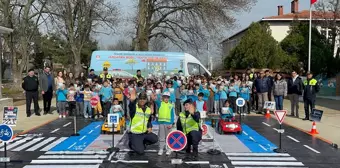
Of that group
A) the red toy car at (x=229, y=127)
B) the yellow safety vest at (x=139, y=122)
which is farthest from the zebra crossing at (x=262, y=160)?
the red toy car at (x=229, y=127)

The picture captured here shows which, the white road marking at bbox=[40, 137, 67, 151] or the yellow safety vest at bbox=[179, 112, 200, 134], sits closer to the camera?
the yellow safety vest at bbox=[179, 112, 200, 134]

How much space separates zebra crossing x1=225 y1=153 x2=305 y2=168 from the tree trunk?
23419mm

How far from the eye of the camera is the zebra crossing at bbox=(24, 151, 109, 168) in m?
8.05

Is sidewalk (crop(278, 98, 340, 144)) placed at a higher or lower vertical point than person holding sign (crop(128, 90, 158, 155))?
Result: lower

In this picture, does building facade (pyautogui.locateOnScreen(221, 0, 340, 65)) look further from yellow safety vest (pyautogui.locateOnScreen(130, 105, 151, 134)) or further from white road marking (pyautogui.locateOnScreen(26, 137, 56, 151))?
yellow safety vest (pyautogui.locateOnScreen(130, 105, 151, 134))

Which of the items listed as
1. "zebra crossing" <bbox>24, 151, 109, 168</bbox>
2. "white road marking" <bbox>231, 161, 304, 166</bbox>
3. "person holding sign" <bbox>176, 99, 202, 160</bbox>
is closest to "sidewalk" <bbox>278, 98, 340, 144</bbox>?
"white road marking" <bbox>231, 161, 304, 166</bbox>

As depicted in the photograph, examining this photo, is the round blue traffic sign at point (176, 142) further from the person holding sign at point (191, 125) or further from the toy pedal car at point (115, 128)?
the toy pedal car at point (115, 128)

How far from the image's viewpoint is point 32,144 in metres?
10.3

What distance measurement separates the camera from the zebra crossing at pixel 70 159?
8.05 metres

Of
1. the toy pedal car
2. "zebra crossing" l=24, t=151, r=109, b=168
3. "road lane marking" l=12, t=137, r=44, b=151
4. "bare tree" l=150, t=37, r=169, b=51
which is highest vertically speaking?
"bare tree" l=150, t=37, r=169, b=51

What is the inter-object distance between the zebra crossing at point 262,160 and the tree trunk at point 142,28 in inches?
922

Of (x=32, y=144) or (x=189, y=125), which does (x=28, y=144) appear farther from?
(x=189, y=125)

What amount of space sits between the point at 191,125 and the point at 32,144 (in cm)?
439

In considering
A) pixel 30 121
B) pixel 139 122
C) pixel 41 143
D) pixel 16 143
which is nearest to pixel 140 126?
pixel 139 122
